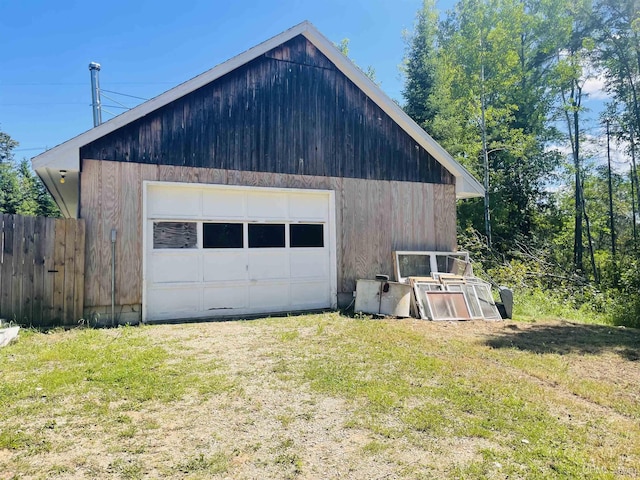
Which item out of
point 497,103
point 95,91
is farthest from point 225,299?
point 497,103

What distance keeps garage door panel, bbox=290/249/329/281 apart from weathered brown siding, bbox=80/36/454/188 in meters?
1.70

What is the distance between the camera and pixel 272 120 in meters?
8.09

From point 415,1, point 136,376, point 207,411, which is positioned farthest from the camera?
point 415,1

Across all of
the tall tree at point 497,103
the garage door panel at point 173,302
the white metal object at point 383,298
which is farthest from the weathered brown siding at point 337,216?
the tall tree at point 497,103

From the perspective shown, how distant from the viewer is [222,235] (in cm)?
767

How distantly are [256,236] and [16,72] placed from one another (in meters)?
28.3

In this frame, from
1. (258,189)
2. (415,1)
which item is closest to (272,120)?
(258,189)

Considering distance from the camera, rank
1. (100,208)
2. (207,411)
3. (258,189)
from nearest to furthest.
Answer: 1. (207,411)
2. (100,208)
3. (258,189)

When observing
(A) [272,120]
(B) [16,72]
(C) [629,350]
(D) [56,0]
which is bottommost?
(C) [629,350]

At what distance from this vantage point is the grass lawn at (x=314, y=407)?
2.53m

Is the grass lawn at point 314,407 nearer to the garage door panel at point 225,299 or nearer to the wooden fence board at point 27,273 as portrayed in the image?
the wooden fence board at point 27,273

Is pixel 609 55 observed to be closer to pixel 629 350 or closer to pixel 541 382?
pixel 629 350

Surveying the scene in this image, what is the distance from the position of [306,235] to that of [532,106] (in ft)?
59.1

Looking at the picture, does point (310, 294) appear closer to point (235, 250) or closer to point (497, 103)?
point (235, 250)
